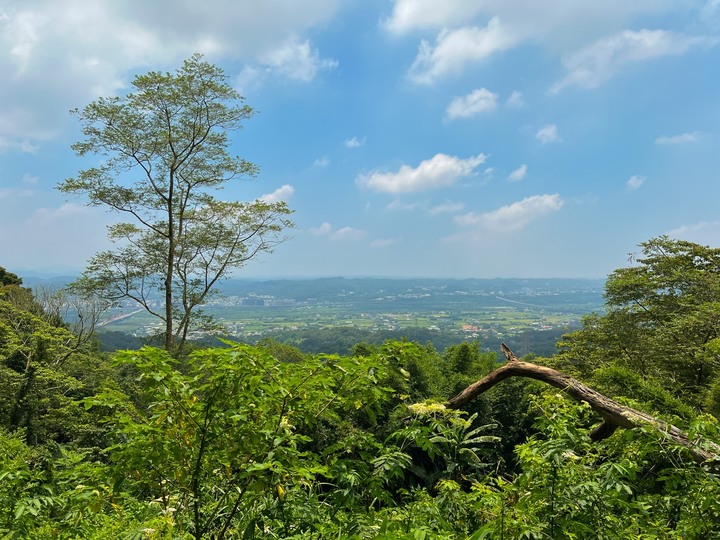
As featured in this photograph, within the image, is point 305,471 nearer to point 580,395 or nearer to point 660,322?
point 580,395

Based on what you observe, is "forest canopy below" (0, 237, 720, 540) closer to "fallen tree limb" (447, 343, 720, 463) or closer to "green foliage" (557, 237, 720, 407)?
"fallen tree limb" (447, 343, 720, 463)

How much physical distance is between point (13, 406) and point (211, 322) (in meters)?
5.49

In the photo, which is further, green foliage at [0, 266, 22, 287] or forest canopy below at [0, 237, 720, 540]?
green foliage at [0, 266, 22, 287]

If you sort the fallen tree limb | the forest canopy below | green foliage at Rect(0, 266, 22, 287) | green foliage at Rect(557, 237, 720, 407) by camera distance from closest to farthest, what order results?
the forest canopy below, the fallen tree limb, green foliage at Rect(557, 237, 720, 407), green foliage at Rect(0, 266, 22, 287)

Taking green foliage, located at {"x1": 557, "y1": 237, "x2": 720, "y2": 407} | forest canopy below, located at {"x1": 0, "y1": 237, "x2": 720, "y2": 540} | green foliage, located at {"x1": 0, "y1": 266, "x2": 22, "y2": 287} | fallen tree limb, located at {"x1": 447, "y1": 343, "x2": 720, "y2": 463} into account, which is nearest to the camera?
forest canopy below, located at {"x1": 0, "y1": 237, "x2": 720, "y2": 540}

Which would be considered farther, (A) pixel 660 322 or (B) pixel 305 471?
(A) pixel 660 322

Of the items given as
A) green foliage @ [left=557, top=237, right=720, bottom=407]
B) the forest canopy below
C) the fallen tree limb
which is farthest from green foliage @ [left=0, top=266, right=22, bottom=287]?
green foliage @ [left=557, top=237, right=720, bottom=407]

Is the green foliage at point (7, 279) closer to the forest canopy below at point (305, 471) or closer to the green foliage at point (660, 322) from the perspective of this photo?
the forest canopy below at point (305, 471)

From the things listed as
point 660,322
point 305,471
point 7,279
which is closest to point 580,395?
point 305,471

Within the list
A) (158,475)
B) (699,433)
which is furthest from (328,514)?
(699,433)

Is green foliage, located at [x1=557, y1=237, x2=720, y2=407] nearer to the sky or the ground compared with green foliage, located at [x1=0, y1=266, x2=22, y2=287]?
nearer to the ground

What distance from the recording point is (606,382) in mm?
6219

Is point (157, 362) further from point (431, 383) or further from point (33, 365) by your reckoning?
point (33, 365)

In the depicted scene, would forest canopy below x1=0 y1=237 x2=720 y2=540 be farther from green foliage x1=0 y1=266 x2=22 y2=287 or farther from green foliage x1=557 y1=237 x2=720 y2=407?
green foliage x1=0 y1=266 x2=22 y2=287
